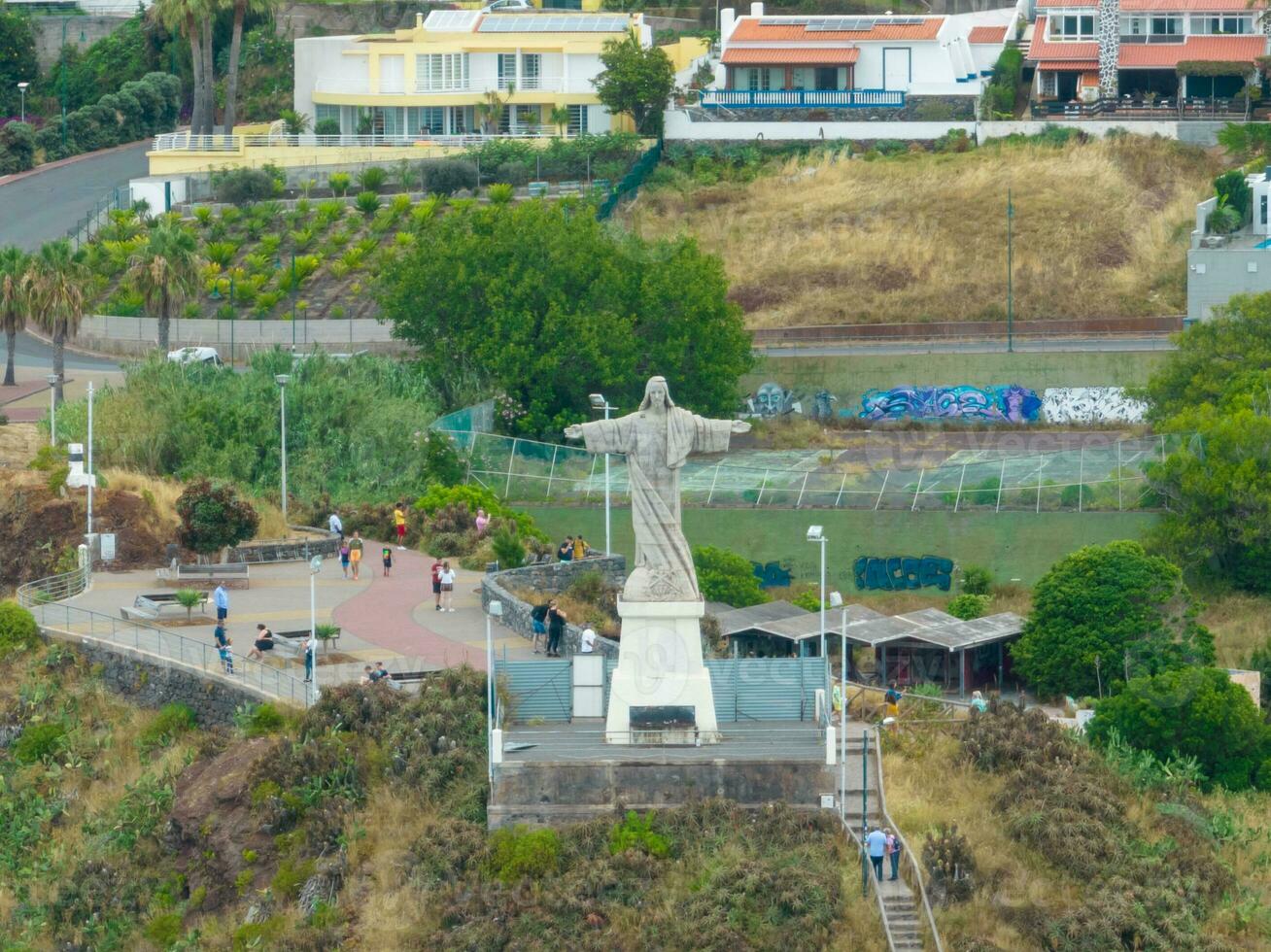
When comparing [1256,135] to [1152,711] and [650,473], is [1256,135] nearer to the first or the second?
[1152,711]

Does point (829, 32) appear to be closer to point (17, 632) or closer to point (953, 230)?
point (953, 230)

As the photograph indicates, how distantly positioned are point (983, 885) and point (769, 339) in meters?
52.8

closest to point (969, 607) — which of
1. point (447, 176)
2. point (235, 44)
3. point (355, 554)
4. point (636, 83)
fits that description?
point (355, 554)

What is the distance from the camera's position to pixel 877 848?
173ft

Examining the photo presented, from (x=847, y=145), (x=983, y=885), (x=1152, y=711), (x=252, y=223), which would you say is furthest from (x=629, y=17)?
(x=983, y=885)

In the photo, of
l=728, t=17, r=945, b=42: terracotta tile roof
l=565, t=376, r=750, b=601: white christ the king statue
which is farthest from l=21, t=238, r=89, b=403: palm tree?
l=565, t=376, r=750, b=601: white christ the king statue

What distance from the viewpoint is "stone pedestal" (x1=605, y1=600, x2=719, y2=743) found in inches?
2174

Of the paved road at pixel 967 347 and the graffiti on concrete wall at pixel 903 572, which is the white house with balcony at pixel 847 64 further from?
the graffiti on concrete wall at pixel 903 572

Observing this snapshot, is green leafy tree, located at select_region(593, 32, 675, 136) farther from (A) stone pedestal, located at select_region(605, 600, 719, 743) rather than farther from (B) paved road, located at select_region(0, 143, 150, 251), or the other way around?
(A) stone pedestal, located at select_region(605, 600, 719, 743)

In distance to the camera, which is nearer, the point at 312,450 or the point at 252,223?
the point at 312,450

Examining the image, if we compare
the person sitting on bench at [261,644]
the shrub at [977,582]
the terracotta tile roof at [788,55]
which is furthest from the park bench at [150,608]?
the terracotta tile roof at [788,55]

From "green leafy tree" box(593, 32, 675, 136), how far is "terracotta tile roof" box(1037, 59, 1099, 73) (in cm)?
1413

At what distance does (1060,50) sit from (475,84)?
22.2 m

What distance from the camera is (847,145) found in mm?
120688
